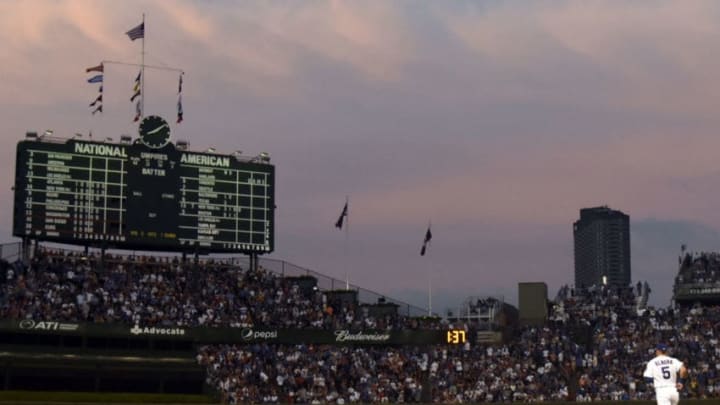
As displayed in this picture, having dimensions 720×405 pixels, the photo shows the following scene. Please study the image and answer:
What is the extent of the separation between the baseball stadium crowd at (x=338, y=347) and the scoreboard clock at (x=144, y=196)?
2.93 m

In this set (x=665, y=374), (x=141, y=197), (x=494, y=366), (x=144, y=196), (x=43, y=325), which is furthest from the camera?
(x=494, y=366)

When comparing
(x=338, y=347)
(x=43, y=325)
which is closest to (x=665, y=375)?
(x=43, y=325)

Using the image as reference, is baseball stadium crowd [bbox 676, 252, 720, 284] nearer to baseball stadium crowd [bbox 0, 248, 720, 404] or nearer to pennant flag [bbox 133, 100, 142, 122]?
baseball stadium crowd [bbox 0, 248, 720, 404]

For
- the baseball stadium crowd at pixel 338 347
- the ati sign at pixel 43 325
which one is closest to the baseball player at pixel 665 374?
the baseball stadium crowd at pixel 338 347

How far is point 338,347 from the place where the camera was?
269 feet

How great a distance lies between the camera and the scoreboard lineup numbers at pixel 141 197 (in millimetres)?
76688

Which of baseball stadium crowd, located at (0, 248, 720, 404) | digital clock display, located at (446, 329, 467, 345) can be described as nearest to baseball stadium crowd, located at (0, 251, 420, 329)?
baseball stadium crowd, located at (0, 248, 720, 404)

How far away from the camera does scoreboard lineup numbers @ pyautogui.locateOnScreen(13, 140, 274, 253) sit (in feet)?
252

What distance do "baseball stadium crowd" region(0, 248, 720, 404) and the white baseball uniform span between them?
4653 cm

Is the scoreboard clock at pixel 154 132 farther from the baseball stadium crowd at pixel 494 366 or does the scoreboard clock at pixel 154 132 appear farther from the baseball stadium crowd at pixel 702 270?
the baseball stadium crowd at pixel 702 270

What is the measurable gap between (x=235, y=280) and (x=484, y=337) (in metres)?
19.8

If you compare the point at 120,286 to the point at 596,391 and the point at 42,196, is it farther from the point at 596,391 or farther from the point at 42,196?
the point at 596,391

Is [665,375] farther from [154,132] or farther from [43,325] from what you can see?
[154,132]

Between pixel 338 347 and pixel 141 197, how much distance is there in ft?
59.4
